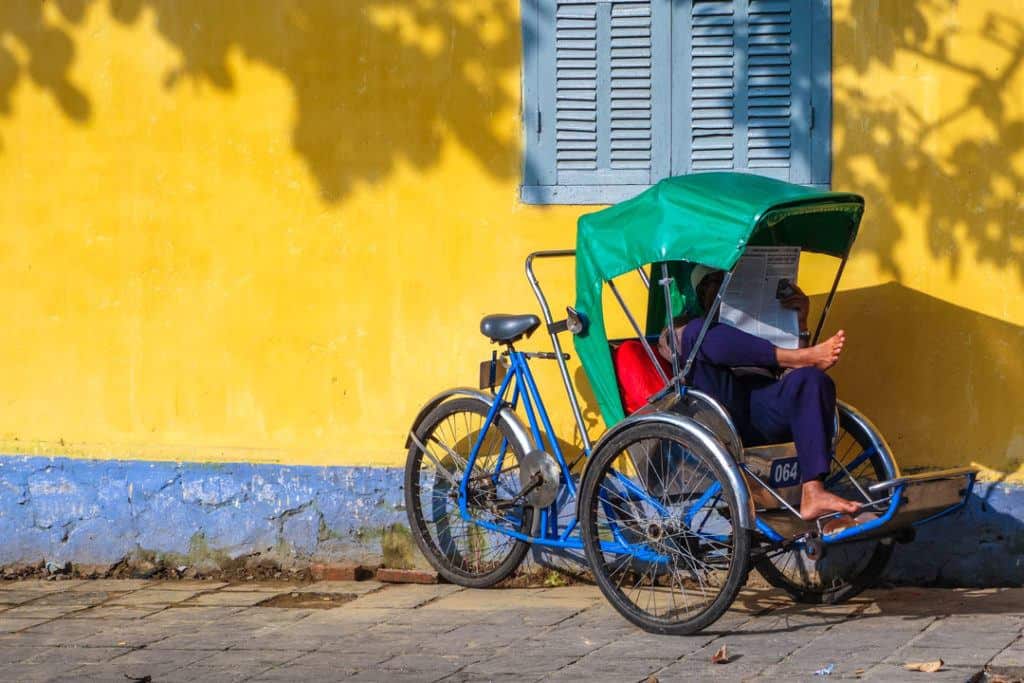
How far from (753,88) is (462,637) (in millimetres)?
2856

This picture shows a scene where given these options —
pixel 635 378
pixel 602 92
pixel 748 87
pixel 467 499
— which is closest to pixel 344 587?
pixel 467 499

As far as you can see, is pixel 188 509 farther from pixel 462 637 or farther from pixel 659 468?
pixel 659 468

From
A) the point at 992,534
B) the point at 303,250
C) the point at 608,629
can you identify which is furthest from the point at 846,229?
the point at 303,250

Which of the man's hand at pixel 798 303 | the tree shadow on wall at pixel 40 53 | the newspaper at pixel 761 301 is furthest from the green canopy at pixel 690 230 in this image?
the tree shadow on wall at pixel 40 53

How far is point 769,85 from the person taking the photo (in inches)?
288

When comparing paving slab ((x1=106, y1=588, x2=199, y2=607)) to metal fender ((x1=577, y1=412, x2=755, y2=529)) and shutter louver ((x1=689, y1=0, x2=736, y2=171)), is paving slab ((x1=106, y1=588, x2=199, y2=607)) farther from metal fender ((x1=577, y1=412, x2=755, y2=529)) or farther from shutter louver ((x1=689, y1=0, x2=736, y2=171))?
shutter louver ((x1=689, y1=0, x2=736, y2=171))

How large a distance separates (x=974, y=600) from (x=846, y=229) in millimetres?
1701

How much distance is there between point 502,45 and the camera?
293 inches

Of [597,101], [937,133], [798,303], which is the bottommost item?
[798,303]

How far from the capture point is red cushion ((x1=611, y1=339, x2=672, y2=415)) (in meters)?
6.59

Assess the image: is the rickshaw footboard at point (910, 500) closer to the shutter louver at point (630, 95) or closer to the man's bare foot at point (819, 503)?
the man's bare foot at point (819, 503)

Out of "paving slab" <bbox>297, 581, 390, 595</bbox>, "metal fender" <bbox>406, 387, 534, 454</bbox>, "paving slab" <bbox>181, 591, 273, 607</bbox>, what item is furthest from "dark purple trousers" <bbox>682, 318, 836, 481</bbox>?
"paving slab" <bbox>181, 591, 273, 607</bbox>

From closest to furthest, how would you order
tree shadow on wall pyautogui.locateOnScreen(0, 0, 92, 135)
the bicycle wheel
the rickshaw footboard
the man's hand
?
1. the rickshaw footboard
2. the man's hand
3. the bicycle wheel
4. tree shadow on wall pyautogui.locateOnScreen(0, 0, 92, 135)

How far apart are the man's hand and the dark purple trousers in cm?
26
